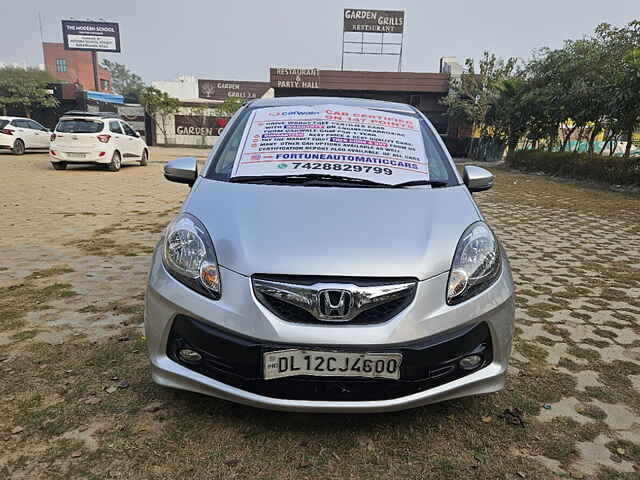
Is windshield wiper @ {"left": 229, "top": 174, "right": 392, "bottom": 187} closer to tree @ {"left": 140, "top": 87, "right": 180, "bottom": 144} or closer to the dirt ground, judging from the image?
the dirt ground

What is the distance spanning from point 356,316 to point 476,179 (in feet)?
4.90

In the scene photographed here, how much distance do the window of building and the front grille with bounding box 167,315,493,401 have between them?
87.5 metres

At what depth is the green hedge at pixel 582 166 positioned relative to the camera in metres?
12.9

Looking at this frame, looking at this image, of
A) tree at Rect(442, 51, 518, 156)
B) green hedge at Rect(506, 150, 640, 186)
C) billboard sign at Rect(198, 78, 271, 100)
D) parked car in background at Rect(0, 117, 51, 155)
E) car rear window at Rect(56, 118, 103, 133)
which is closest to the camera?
car rear window at Rect(56, 118, 103, 133)

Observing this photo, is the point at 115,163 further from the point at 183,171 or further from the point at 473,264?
the point at 473,264

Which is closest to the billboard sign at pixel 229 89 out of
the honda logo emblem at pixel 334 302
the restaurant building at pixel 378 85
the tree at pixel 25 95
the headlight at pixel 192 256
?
the restaurant building at pixel 378 85

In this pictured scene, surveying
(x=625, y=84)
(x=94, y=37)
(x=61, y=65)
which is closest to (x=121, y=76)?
(x=61, y=65)

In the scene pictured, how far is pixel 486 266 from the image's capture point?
77.0 inches

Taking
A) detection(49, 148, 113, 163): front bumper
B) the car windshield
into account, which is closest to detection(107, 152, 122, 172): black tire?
detection(49, 148, 113, 163): front bumper

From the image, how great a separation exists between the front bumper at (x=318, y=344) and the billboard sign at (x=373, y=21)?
1546 inches

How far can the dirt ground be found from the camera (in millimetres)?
1763

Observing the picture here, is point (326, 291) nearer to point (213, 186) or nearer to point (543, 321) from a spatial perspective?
point (213, 186)

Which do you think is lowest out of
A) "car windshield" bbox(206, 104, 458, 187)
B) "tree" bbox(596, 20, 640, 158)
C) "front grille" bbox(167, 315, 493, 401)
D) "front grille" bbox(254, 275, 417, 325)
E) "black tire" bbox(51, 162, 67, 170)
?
"black tire" bbox(51, 162, 67, 170)

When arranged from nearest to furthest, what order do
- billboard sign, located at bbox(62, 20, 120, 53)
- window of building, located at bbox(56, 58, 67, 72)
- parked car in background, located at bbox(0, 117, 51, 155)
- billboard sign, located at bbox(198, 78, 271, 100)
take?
1. parked car in background, located at bbox(0, 117, 51, 155)
2. billboard sign, located at bbox(198, 78, 271, 100)
3. billboard sign, located at bbox(62, 20, 120, 53)
4. window of building, located at bbox(56, 58, 67, 72)
